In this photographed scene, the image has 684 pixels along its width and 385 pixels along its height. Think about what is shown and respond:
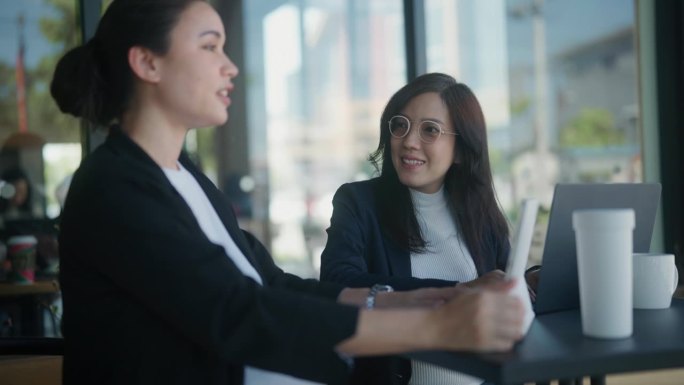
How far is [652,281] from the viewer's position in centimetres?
181

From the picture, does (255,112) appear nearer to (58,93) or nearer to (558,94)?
(558,94)

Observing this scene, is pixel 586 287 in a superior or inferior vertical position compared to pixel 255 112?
inferior

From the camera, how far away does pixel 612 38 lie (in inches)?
251

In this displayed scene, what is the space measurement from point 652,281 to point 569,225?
11.3 inches

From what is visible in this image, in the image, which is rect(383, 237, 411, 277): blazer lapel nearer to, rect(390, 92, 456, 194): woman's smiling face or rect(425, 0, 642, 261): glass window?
rect(390, 92, 456, 194): woman's smiling face

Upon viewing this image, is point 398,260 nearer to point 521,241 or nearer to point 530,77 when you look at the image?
point 521,241

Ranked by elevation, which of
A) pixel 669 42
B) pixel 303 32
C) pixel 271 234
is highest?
pixel 303 32

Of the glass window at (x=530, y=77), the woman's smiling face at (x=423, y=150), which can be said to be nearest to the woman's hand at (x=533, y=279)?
the woman's smiling face at (x=423, y=150)

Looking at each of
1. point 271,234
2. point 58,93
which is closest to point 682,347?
point 58,93

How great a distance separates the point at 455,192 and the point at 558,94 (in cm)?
519

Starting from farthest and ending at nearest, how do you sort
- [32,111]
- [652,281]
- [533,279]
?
[32,111] < [533,279] < [652,281]

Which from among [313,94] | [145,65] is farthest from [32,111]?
[145,65]

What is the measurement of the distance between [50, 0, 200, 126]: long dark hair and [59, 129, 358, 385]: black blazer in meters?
0.11

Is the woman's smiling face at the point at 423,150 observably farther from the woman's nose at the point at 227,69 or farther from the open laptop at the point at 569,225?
the woman's nose at the point at 227,69
